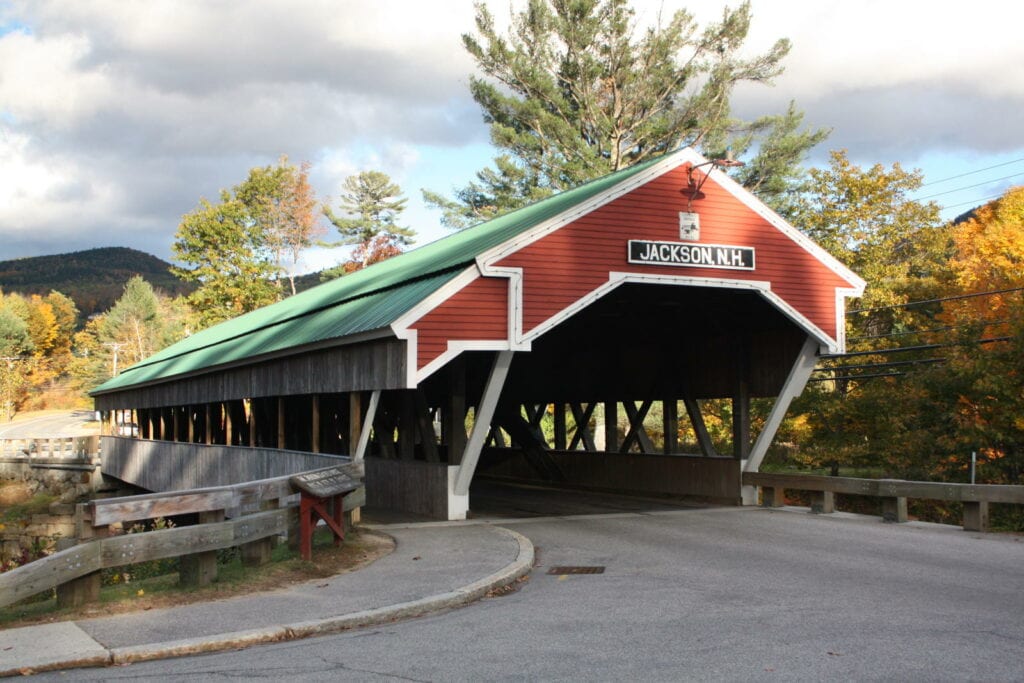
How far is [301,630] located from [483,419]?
8.18 meters

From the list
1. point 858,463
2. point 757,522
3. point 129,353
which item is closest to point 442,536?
point 757,522

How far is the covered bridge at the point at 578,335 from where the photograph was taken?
1616 centimetres

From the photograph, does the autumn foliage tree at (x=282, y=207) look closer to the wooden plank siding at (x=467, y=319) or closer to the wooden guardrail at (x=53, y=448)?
the wooden guardrail at (x=53, y=448)

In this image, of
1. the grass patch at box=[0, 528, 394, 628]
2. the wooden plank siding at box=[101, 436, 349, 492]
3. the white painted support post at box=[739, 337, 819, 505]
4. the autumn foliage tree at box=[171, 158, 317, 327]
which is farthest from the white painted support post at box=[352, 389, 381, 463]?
the autumn foliage tree at box=[171, 158, 317, 327]

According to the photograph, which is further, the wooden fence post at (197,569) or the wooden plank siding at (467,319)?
→ the wooden plank siding at (467,319)

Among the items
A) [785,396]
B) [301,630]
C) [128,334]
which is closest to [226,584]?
[301,630]

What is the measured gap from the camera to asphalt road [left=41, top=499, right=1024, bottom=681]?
A: 665 centimetres

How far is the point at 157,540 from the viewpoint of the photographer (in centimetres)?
895

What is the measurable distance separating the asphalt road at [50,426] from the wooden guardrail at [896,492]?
62701 mm

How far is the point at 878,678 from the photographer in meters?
6.31

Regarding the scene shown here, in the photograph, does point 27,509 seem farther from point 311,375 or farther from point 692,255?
point 692,255

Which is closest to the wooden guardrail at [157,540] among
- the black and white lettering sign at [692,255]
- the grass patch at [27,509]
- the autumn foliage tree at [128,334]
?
the black and white lettering sign at [692,255]

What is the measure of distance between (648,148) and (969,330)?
72.5 feet

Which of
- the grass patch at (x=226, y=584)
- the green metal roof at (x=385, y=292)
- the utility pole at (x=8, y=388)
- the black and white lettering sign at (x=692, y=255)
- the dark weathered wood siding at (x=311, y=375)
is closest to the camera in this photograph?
the grass patch at (x=226, y=584)
